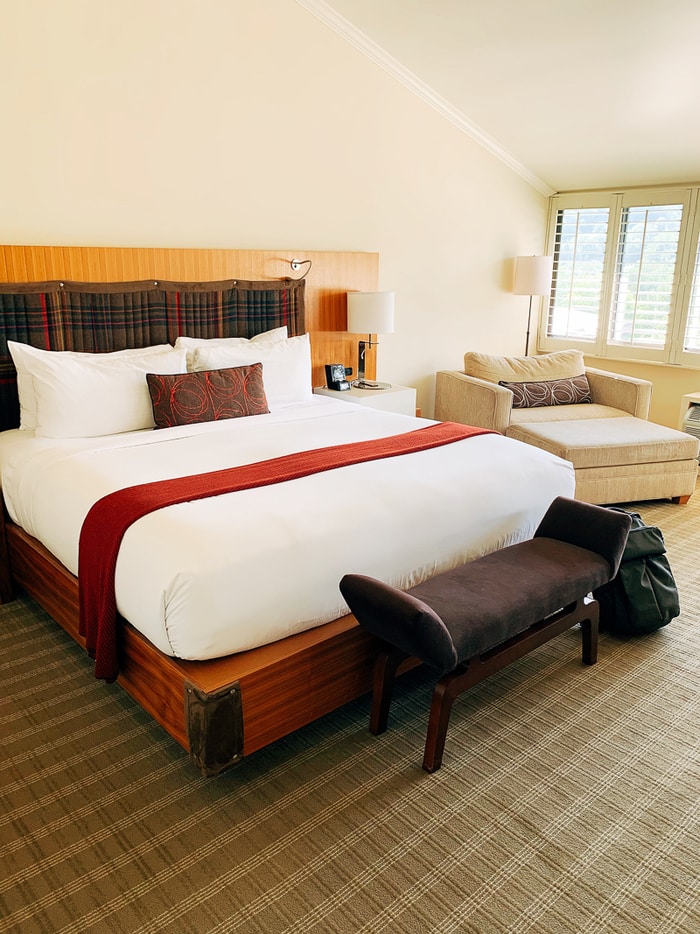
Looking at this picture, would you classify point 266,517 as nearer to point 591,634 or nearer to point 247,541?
point 247,541

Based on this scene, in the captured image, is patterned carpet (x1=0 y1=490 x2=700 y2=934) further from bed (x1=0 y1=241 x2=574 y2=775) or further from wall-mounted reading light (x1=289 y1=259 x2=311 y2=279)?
wall-mounted reading light (x1=289 y1=259 x2=311 y2=279)

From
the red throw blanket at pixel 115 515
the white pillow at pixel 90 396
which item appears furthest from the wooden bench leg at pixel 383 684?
the white pillow at pixel 90 396

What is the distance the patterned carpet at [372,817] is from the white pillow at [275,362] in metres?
1.65

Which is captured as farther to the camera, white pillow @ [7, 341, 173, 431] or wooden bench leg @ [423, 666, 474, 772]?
white pillow @ [7, 341, 173, 431]

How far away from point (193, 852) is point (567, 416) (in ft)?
11.5

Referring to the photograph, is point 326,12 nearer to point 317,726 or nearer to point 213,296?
point 213,296

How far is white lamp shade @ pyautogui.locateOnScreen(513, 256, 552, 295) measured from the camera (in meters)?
5.48

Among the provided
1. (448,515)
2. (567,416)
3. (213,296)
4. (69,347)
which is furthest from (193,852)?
(567,416)

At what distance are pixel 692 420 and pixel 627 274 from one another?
1.32 metres

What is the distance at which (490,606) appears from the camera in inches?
81.7

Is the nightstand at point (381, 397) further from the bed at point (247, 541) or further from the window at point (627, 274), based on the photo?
the window at point (627, 274)

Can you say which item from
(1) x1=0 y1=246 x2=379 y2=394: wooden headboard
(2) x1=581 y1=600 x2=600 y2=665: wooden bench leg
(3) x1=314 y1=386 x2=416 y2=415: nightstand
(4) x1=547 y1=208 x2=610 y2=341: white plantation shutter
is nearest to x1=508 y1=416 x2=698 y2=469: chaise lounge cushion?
(3) x1=314 y1=386 x2=416 y2=415: nightstand

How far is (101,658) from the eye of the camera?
2117 millimetres

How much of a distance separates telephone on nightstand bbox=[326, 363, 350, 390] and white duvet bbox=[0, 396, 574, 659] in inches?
43.9
